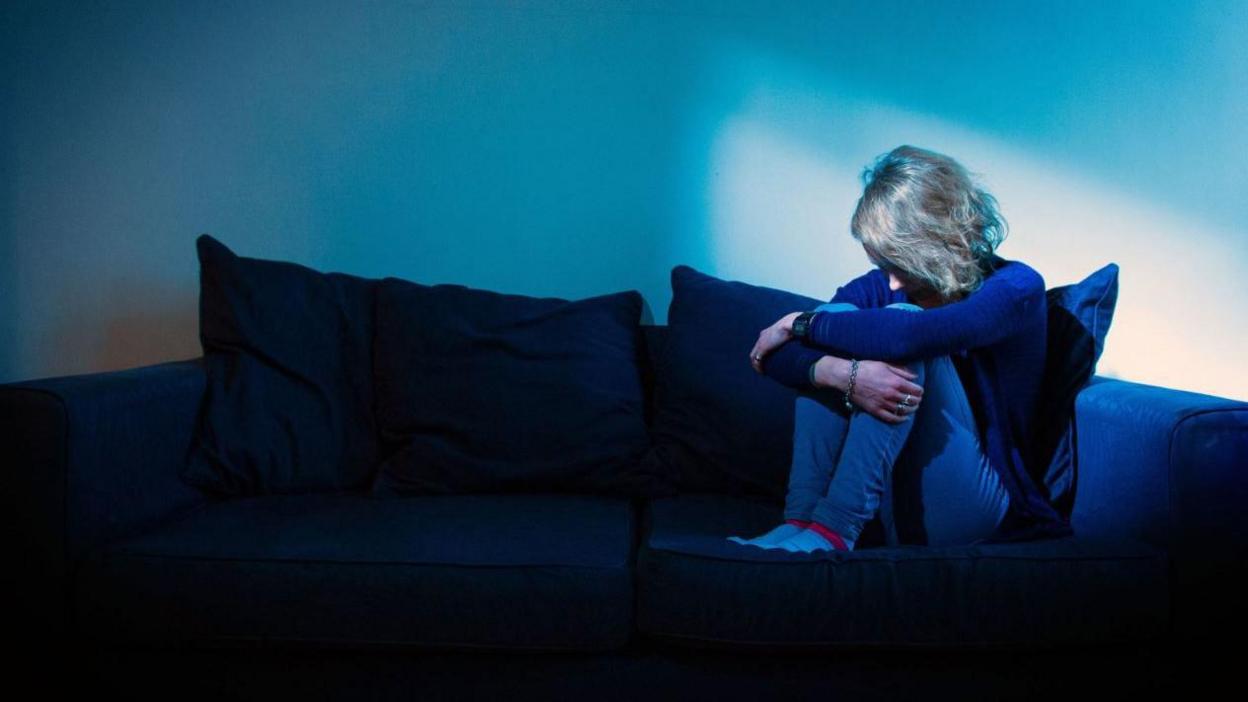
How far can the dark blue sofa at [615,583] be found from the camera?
1.37 metres

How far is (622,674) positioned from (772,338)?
28.2 inches

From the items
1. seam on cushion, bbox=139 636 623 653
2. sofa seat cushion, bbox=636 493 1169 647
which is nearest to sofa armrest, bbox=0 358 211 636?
seam on cushion, bbox=139 636 623 653

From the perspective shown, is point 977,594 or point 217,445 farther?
point 217,445

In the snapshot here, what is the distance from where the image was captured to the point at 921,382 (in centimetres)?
161

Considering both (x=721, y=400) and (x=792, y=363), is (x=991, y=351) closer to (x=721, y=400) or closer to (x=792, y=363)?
(x=792, y=363)

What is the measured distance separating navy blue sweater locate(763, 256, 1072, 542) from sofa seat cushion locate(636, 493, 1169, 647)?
0.56ft

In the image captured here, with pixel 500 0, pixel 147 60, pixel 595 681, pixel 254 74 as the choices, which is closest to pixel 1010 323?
pixel 595 681

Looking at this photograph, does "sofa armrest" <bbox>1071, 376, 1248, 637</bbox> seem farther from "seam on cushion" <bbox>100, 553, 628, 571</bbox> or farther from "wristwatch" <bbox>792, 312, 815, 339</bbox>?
"seam on cushion" <bbox>100, 553, 628, 571</bbox>

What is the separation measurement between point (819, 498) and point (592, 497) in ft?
1.64

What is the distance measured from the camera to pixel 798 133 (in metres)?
2.37

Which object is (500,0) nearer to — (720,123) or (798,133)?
(720,123)

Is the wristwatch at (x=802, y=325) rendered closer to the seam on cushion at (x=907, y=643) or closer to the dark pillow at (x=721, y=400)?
the dark pillow at (x=721, y=400)

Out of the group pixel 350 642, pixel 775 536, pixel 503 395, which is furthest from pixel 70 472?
pixel 775 536

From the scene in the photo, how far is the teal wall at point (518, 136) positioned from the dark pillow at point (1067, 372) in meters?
0.67
